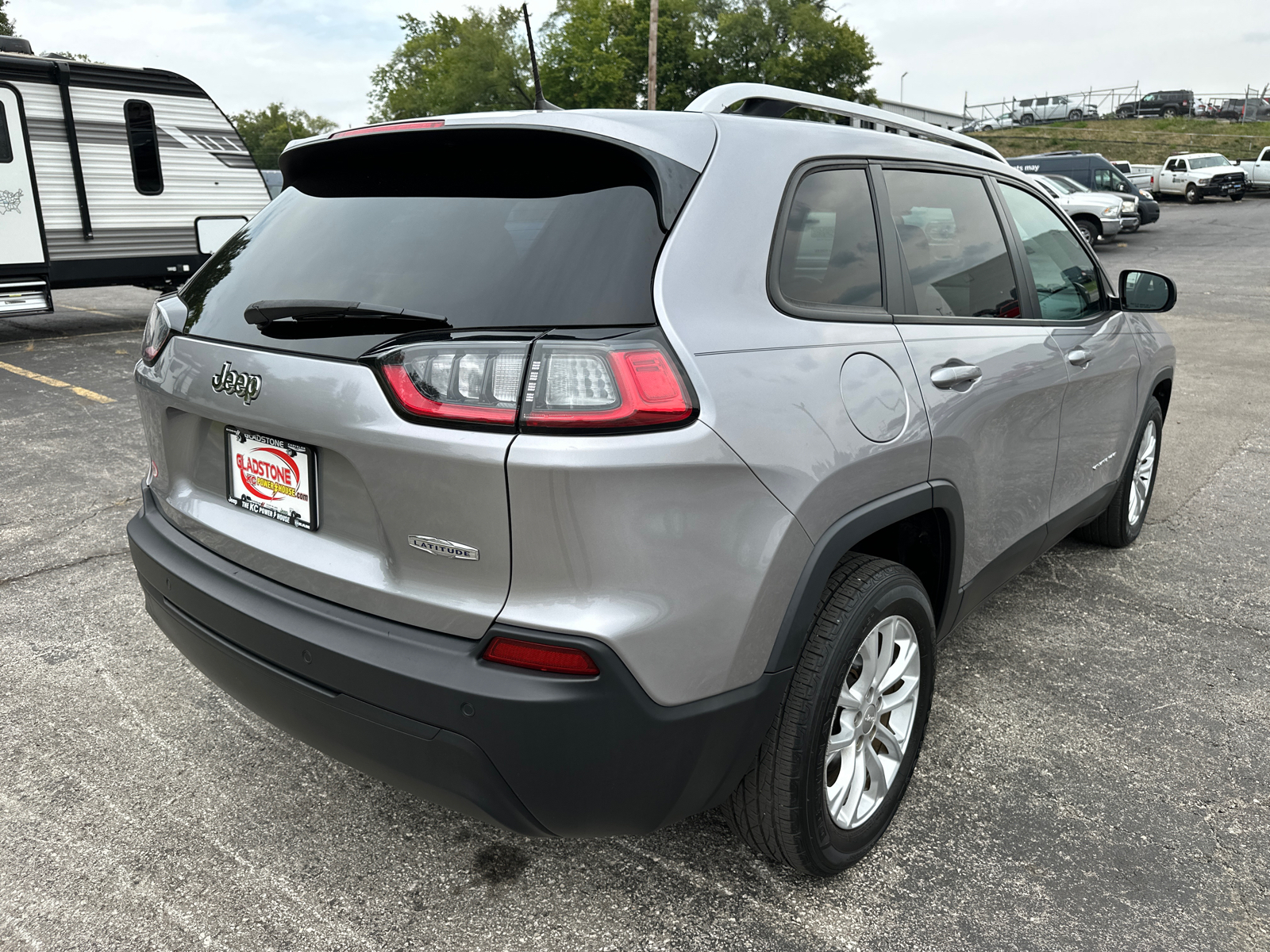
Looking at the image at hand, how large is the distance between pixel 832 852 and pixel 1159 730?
1411 mm

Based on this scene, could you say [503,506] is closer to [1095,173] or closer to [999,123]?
[1095,173]

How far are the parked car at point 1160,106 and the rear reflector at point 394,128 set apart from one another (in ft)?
187

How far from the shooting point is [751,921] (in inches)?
85.1

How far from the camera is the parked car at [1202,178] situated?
3145 centimetres

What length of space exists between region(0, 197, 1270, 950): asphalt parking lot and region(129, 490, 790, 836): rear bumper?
0.44 m

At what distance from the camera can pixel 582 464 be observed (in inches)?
65.0

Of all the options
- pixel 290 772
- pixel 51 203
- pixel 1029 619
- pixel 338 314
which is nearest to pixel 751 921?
pixel 290 772

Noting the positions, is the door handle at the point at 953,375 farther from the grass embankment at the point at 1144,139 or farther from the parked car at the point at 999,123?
the parked car at the point at 999,123

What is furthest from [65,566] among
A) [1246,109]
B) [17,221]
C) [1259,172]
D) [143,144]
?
[1246,109]

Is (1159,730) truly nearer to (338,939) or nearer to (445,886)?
(445,886)

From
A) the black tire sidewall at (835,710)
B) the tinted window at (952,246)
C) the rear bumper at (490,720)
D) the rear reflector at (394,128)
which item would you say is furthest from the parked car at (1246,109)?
the rear bumper at (490,720)

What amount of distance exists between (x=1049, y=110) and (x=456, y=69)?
34339 mm

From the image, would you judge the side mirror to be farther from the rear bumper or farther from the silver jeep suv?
the rear bumper

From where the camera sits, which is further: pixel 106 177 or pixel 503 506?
pixel 106 177
